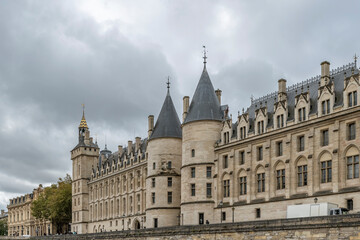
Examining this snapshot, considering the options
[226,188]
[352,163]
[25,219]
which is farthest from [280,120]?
[25,219]

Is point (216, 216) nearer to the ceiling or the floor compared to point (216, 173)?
nearer to the floor

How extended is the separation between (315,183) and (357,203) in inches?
225

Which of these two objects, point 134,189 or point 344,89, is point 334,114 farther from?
point 134,189

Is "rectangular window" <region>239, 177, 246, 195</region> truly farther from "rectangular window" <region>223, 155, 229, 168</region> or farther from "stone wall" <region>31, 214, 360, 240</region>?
"stone wall" <region>31, 214, 360, 240</region>

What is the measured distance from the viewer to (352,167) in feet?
174

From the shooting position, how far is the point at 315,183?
5653 centimetres

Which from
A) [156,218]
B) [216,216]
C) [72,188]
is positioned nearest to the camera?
[216,216]

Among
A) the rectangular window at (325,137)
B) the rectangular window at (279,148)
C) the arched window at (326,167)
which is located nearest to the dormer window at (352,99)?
the rectangular window at (325,137)

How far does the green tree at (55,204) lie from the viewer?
12169 cm

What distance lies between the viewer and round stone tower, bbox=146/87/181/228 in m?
78.6

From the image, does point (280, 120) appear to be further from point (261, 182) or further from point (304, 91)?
point (261, 182)

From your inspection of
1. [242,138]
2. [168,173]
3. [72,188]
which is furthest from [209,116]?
[72,188]

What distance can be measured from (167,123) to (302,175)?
1092 inches

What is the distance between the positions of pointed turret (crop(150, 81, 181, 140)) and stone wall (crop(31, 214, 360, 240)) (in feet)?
77.6
